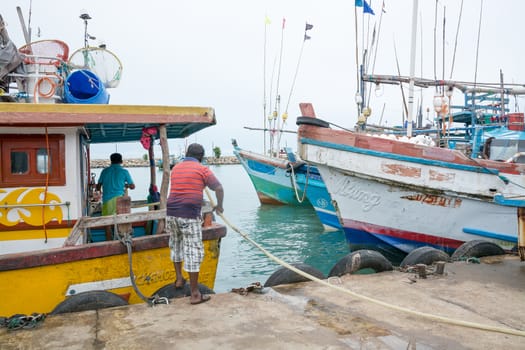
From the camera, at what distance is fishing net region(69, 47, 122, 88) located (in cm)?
624

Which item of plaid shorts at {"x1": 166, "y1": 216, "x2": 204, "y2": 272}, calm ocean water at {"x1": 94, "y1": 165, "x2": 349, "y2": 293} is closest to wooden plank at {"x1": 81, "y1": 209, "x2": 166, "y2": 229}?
→ plaid shorts at {"x1": 166, "y1": 216, "x2": 204, "y2": 272}

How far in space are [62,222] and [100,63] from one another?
2.61 m

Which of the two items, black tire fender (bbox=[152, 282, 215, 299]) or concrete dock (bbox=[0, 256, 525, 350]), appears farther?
black tire fender (bbox=[152, 282, 215, 299])

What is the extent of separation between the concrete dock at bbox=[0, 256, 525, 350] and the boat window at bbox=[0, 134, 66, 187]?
172 centimetres

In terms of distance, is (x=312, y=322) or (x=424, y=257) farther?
(x=424, y=257)

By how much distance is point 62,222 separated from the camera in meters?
4.93

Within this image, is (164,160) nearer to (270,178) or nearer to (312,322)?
(312,322)

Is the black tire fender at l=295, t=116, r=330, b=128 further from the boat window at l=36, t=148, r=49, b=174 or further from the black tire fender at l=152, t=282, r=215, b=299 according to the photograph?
the boat window at l=36, t=148, r=49, b=174

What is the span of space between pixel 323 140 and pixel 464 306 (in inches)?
172

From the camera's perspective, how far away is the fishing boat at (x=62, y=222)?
173 inches

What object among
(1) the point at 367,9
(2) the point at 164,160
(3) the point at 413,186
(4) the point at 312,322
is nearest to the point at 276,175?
(1) the point at 367,9

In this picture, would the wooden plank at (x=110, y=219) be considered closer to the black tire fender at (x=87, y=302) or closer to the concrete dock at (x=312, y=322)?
the black tire fender at (x=87, y=302)

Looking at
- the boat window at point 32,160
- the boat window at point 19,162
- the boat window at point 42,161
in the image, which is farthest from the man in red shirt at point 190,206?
the boat window at point 19,162

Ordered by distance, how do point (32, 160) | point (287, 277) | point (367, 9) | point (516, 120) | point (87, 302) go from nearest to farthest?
point (87, 302), point (32, 160), point (287, 277), point (516, 120), point (367, 9)
